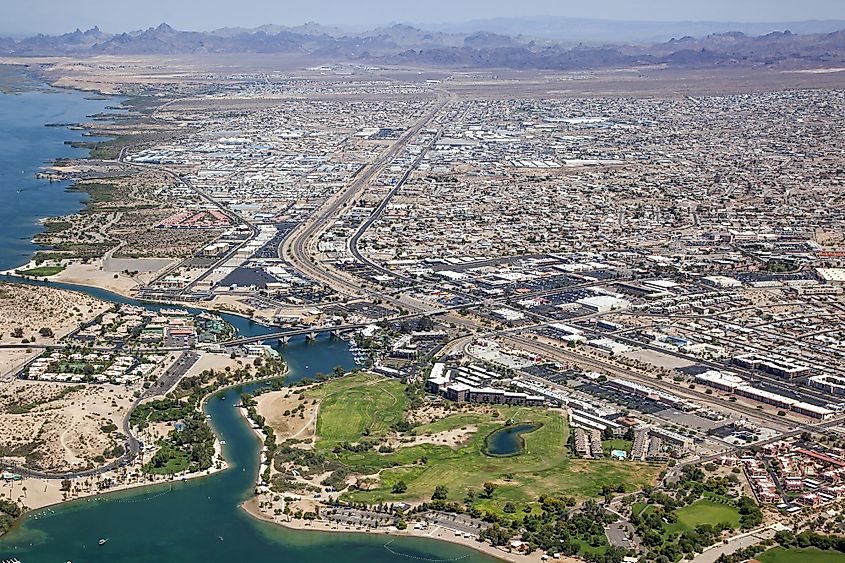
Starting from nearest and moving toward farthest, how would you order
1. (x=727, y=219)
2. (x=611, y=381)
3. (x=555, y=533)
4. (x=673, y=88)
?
(x=555, y=533), (x=611, y=381), (x=727, y=219), (x=673, y=88)

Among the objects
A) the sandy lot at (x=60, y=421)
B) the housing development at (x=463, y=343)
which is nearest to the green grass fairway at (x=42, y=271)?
the housing development at (x=463, y=343)

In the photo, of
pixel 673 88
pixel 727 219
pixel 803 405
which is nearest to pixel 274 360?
pixel 803 405

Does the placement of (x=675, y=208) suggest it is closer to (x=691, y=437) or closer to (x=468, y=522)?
(x=691, y=437)

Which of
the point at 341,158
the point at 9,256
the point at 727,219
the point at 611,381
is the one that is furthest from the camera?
the point at 341,158

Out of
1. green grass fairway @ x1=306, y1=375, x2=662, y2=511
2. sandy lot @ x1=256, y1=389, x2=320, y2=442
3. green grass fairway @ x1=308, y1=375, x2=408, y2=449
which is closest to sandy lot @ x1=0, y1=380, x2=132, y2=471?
sandy lot @ x1=256, y1=389, x2=320, y2=442

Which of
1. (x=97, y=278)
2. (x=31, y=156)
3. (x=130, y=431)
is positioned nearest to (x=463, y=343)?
(x=130, y=431)

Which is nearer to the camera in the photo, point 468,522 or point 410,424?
point 468,522

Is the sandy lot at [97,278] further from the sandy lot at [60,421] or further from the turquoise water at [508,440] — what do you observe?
the turquoise water at [508,440]
